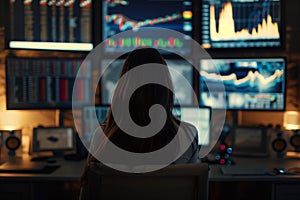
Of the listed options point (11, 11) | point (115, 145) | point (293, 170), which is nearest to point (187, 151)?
point (115, 145)

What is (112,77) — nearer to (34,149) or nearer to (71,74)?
(71,74)

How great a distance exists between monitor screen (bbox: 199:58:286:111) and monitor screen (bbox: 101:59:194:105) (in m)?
0.16

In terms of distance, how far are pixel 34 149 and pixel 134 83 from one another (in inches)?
57.3

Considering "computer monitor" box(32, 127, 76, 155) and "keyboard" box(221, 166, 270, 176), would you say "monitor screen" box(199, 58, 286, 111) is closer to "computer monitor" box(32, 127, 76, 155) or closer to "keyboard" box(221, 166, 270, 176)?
"keyboard" box(221, 166, 270, 176)

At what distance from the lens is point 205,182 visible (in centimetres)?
125

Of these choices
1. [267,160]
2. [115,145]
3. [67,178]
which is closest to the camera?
[115,145]

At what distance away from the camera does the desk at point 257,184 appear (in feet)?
7.14

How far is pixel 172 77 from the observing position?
9.18 ft

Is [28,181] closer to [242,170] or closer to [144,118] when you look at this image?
[144,118]

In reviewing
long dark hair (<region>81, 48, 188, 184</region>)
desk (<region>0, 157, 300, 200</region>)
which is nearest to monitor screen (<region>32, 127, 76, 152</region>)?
desk (<region>0, 157, 300, 200</region>)

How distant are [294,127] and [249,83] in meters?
0.48

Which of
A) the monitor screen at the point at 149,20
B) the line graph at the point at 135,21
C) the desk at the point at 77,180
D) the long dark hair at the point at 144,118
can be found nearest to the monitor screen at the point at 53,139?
the desk at the point at 77,180

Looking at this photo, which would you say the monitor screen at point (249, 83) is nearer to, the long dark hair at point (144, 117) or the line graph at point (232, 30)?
the line graph at point (232, 30)

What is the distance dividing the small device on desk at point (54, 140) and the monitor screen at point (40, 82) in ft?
0.57
